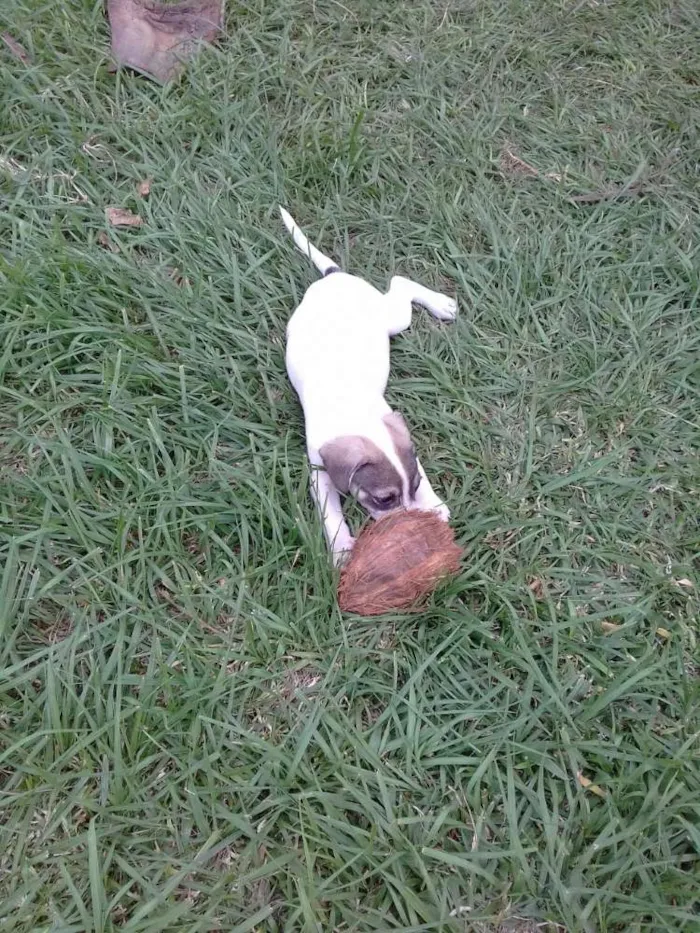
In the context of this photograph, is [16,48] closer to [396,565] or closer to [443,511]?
[443,511]

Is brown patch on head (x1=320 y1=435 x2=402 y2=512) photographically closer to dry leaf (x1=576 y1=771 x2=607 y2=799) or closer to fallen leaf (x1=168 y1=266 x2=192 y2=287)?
dry leaf (x1=576 y1=771 x2=607 y2=799)

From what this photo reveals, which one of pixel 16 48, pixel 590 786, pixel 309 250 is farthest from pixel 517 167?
pixel 590 786

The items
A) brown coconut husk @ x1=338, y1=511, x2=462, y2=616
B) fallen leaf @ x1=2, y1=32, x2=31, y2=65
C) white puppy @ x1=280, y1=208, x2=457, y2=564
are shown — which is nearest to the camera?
brown coconut husk @ x1=338, y1=511, x2=462, y2=616

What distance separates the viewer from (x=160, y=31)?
4.45 metres

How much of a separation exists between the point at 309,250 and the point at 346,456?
1466 mm

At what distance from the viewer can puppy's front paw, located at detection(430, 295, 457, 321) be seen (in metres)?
3.68

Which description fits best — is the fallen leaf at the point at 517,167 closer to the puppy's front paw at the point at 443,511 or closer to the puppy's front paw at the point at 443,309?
the puppy's front paw at the point at 443,309

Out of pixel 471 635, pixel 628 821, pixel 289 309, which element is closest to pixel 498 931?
pixel 628 821

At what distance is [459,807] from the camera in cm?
249

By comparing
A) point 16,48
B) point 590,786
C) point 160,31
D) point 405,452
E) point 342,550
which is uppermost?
Answer: point 160,31

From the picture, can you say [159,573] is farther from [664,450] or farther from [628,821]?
[664,450]

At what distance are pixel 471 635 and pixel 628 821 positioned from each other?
81 centimetres

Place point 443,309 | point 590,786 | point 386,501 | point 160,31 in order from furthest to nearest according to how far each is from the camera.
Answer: point 160,31 < point 443,309 < point 386,501 < point 590,786

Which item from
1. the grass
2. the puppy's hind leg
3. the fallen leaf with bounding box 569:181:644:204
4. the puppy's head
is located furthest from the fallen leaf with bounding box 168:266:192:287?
the fallen leaf with bounding box 569:181:644:204
